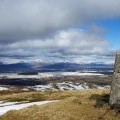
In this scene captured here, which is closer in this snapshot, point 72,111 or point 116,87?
point 116,87

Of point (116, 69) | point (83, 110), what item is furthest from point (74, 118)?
point (116, 69)

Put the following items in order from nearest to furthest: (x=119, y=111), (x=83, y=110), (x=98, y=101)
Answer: (x=119, y=111)
(x=83, y=110)
(x=98, y=101)

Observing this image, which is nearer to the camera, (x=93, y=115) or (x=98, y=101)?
(x=93, y=115)

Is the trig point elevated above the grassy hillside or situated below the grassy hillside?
above

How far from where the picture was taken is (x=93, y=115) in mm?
38094

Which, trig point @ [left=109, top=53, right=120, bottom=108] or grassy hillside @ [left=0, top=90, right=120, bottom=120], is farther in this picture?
trig point @ [left=109, top=53, right=120, bottom=108]

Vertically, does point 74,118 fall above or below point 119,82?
below

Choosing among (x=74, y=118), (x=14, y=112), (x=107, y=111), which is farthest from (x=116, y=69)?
(x=14, y=112)

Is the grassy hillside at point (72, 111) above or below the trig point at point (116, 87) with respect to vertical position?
below

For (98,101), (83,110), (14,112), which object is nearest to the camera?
(83,110)

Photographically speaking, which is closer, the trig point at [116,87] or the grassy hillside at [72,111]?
the grassy hillside at [72,111]

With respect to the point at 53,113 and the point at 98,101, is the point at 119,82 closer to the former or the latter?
the point at 98,101

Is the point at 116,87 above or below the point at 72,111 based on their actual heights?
above

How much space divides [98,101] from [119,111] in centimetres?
574
